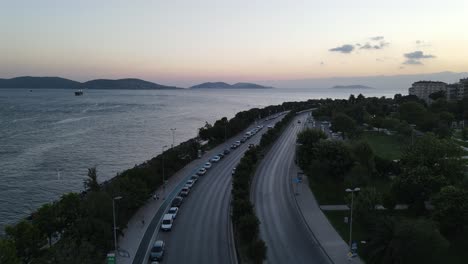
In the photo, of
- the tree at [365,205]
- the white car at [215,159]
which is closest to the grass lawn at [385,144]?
the white car at [215,159]

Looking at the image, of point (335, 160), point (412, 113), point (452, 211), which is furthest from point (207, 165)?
point (412, 113)

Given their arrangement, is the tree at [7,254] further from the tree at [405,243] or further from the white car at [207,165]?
the white car at [207,165]

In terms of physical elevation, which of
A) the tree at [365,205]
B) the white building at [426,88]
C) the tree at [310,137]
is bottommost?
the tree at [365,205]

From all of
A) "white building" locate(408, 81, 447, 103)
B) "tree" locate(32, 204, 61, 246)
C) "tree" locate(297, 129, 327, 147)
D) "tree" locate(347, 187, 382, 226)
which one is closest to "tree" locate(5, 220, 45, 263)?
"tree" locate(32, 204, 61, 246)

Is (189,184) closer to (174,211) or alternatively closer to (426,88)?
(174,211)

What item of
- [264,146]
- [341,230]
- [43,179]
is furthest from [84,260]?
[264,146]

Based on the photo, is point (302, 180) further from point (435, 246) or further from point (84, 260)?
point (84, 260)

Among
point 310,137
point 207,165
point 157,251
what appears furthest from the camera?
point 207,165
